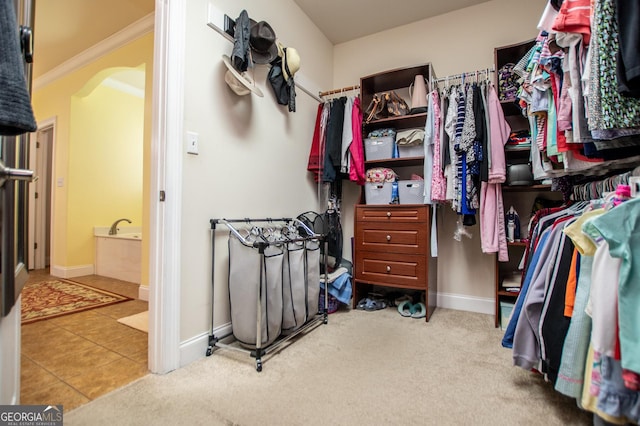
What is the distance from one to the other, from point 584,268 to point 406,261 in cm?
136

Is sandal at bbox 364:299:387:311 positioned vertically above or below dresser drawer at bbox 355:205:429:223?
below

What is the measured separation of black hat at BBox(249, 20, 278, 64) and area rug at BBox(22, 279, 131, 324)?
239 cm

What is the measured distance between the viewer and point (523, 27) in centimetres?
242

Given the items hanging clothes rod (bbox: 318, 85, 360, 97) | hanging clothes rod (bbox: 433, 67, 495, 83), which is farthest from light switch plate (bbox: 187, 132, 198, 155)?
hanging clothes rod (bbox: 433, 67, 495, 83)

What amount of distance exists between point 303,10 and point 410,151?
5.14 ft

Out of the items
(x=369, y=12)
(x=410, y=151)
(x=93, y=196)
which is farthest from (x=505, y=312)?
(x=93, y=196)

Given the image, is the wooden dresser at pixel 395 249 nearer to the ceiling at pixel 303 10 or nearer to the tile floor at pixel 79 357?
the tile floor at pixel 79 357

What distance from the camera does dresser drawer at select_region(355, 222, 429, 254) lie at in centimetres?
229

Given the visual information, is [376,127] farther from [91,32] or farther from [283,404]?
[91,32]

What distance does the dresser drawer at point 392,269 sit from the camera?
2.29 metres

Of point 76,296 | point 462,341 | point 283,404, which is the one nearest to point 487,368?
point 462,341

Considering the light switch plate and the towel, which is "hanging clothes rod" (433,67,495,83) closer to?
the light switch plate

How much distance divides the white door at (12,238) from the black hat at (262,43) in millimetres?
1328

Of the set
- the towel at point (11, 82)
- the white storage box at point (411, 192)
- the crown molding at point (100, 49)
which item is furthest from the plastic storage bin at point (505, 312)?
the crown molding at point (100, 49)
